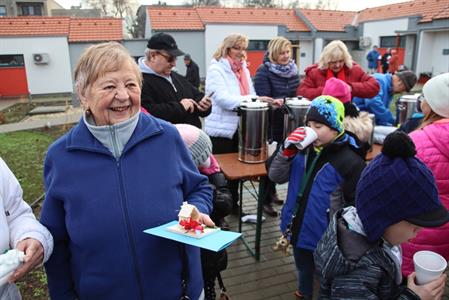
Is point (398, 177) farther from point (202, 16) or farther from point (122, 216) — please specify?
point (202, 16)

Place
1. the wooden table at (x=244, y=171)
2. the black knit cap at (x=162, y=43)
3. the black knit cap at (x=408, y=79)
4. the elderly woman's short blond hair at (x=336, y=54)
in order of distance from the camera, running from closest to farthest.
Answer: the black knit cap at (x=162, y=43) → the wooden table at (x=244, y=171) → the elderly woman's short blond hair at (x=336, y=54) → the black knit cap at (x=408, y=79)

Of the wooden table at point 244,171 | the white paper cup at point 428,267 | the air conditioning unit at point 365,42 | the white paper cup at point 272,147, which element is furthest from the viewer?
the air conditioning unit at point 365,42

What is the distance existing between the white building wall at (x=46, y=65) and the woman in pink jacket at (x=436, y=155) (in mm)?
19062

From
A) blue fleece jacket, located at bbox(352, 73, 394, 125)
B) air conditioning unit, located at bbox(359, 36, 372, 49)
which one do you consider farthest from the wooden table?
air conditioning unit, located at bbox(359, 36, 372, 49)

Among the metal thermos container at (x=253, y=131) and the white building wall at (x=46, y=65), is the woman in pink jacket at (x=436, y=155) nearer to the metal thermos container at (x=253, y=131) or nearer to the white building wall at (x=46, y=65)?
the metal thermos container at (x=253, y=131)

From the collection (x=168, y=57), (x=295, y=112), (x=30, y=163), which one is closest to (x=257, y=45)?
(x=30, y=163)

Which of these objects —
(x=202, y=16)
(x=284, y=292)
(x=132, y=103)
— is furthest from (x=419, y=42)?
(x=132, y=103)

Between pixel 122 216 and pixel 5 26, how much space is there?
2033cm

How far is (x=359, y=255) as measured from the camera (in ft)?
4.45

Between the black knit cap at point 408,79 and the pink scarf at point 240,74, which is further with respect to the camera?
the black knit cap at point 408,79

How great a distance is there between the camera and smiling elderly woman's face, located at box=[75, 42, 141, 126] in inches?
54.6

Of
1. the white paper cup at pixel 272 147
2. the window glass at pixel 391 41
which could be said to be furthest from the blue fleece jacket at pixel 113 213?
the window glass at pixel 391 41

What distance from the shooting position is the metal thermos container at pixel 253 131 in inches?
118

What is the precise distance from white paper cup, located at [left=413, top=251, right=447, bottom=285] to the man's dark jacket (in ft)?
6.33
